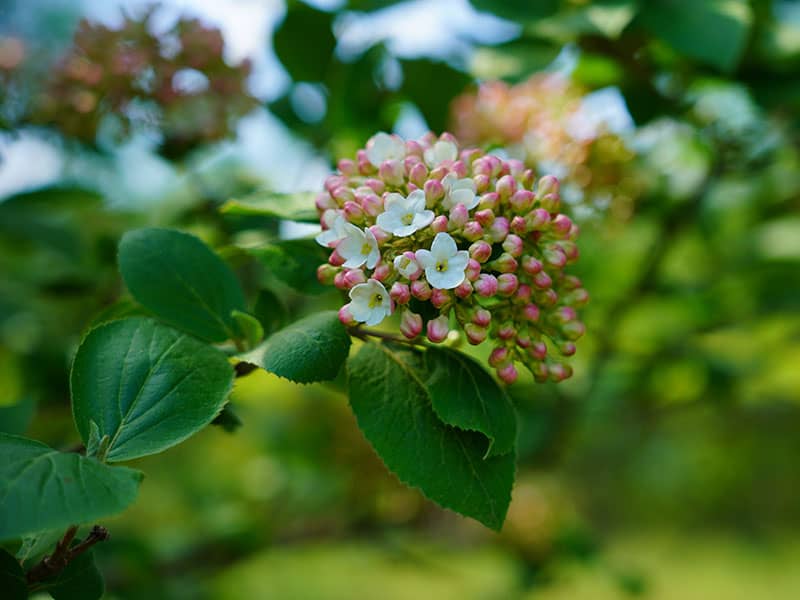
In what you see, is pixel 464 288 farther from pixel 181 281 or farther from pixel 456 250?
pixel 181 281

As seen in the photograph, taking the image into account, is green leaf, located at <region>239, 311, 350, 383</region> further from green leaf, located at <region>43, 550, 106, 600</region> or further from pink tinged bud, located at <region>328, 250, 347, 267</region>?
green leaf, located at <region>43, 550, 106, 600</region>

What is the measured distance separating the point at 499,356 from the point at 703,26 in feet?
1.83

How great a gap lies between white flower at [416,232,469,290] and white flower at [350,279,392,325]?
4cm

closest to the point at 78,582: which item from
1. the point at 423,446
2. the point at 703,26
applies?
the point at 423,446

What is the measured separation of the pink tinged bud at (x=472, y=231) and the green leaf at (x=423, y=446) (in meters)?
0.11

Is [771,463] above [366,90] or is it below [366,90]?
below

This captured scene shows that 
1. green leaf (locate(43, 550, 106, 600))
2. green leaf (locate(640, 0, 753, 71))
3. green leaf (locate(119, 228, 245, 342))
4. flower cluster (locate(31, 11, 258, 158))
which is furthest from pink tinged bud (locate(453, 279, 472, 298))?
flower cluster (locate(31, 11, 258, 158))

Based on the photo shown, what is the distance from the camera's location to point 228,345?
2.19 feet

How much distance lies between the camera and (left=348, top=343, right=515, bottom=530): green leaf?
52 cm

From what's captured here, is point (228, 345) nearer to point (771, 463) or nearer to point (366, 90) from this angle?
point (366, 90)

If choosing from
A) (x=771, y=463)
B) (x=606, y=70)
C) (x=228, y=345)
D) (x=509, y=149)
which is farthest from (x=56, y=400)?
(x=771, y=463)

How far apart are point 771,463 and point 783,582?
100 cm

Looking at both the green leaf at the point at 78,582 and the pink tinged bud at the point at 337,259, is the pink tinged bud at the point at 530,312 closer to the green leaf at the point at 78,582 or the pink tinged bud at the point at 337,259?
the pink tinged bud at the point at 337,259

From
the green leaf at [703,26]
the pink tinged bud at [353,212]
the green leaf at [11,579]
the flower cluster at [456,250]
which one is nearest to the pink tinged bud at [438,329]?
the flower cluster at [456,250]
